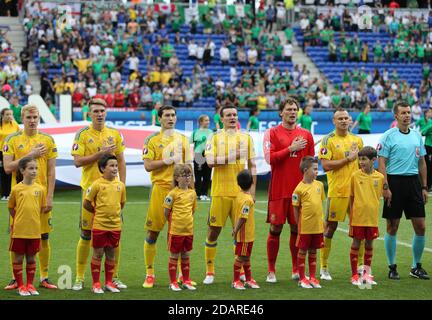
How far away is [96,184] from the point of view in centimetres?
843

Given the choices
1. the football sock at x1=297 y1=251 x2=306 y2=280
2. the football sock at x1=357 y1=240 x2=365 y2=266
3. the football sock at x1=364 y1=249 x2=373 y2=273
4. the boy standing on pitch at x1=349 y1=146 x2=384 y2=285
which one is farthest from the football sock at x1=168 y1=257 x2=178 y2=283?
the football sock at x1=357 y1=240 x2=365 y2=266

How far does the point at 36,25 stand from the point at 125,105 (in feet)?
17.2

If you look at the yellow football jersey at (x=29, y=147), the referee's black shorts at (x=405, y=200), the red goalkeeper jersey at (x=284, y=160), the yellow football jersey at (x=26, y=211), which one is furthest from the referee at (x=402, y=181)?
the yellow football jersey at (x=26, y=211)

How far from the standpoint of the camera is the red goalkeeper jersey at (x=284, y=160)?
9.20 meters

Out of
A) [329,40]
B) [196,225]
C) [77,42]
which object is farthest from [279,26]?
[196,225]

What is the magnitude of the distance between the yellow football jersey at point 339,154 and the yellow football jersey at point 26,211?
127 inches

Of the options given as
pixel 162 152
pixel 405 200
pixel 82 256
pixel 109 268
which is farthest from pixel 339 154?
pixel 82 256

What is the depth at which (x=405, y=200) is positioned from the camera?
9562 millimetres

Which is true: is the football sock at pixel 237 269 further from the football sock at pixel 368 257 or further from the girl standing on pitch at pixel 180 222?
the football sock at pixel 368 257

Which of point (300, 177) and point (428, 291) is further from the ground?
point (300, 177)

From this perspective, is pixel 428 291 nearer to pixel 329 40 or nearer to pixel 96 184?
pixel 96 184

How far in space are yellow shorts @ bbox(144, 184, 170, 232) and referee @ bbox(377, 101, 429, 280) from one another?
2428 mm

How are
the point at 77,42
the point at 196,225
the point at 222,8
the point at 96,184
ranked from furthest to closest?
the point at 222,8
the point at 77,42
the point at 196,225
the point at 96,184

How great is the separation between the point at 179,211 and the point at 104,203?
0.77m
